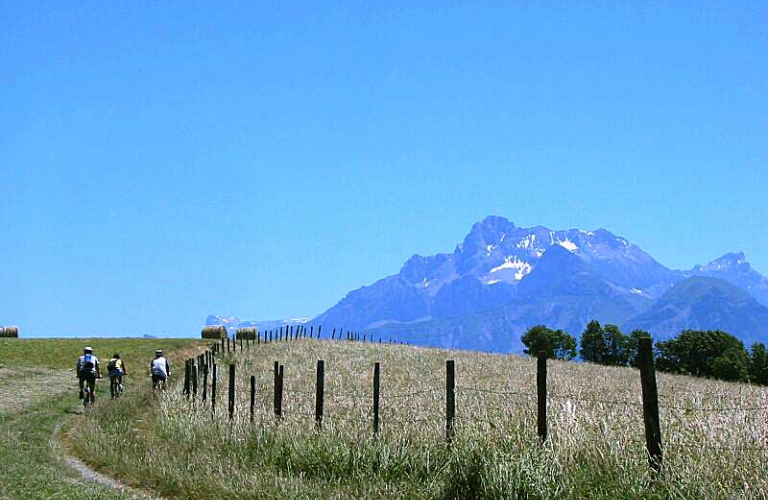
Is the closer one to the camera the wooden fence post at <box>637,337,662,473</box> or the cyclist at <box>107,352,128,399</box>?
the wooden fence post at <box>637,337,662,473</box>

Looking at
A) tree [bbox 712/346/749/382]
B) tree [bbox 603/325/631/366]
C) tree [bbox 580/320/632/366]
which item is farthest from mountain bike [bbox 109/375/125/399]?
tree [bbox 603/325/631/366]

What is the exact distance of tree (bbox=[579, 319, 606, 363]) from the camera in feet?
374

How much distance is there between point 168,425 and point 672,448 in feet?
41.2

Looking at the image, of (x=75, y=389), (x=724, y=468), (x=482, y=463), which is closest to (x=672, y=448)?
(x=724, y=468)

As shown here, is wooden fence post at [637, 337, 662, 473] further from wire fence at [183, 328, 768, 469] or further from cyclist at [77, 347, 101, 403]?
cyclist at [77, 347, 101, 403]

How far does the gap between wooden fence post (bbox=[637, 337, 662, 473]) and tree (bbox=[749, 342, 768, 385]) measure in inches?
2560

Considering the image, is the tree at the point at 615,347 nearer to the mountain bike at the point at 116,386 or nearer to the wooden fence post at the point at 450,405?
the mountain bike at the point at 116,386

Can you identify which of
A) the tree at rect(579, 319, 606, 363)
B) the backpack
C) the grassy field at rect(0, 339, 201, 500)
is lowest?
the grassy field at rect(0, 339, 201, 500)

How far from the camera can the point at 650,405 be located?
443 inches

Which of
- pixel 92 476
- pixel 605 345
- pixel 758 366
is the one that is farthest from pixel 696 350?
pixel 92 476

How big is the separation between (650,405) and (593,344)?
353ft

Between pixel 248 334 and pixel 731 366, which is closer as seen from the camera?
pixel 248 334

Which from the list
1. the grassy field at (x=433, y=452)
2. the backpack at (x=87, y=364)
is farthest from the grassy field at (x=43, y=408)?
the backpack at (x=87, y=364)

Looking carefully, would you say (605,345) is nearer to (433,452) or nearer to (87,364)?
(87,364)
